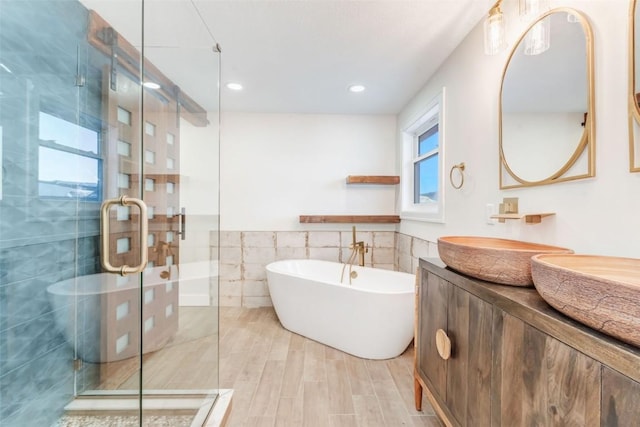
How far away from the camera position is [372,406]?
1707 millimetres

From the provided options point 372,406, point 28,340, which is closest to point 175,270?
point 28,340

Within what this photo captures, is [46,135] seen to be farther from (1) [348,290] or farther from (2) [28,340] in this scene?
(1) [348,290]

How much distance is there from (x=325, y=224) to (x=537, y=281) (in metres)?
2.66

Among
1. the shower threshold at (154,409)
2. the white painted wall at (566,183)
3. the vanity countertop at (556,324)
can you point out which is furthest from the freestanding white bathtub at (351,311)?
the vanity countertop at (556,324)

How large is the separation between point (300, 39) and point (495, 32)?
3.85 feet

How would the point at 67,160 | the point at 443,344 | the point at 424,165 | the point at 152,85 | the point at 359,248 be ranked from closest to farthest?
the point at 443,344
the point at 67,160
the point at 152,85
the point at 424,165
the point at 359,248

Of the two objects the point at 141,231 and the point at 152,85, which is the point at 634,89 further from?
the point at 152,85

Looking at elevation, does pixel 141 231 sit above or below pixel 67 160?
below

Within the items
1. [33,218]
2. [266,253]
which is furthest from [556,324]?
[266,253]

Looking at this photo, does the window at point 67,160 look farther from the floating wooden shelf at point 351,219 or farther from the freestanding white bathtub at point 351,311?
the floating wooden shelf at point 351,219

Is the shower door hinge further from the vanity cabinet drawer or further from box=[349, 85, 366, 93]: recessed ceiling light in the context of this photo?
the vanity cabinet drawer

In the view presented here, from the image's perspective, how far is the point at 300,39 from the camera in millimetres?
1877

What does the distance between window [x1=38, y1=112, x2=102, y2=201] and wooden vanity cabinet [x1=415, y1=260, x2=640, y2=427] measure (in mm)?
Result: 2108

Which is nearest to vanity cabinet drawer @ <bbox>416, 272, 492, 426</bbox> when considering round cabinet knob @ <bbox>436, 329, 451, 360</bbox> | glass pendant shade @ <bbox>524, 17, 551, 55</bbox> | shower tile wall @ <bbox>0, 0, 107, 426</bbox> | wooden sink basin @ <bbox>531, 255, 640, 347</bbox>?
round cabinet knob @ <bbox>436, 329, 451, 360</bbox>
